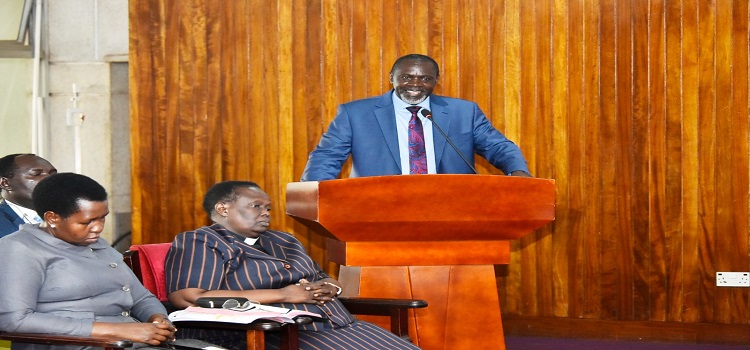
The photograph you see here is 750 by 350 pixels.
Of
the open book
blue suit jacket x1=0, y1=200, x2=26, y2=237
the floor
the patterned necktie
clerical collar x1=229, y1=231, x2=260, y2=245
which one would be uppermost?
the patterned necktie

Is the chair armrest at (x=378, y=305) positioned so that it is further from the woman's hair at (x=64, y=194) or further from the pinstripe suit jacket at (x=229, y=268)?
the woman's hair at (x=64, y=194)

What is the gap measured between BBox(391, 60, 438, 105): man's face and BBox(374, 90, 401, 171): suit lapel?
4.6 inches

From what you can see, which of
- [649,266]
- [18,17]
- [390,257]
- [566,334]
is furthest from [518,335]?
[18,17]

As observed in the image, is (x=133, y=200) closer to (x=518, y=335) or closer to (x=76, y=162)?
(x=76, y=162)

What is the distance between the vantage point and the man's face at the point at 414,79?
3.88 meters

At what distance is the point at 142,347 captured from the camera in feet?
8.61

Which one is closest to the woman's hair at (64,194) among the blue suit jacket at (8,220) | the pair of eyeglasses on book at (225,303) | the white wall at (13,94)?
the pair of eyeglasses on book at (225,303)

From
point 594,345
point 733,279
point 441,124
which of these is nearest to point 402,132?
point 441,124

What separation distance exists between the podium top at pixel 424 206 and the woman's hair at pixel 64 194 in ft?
2.43

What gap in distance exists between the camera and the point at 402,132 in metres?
4.07

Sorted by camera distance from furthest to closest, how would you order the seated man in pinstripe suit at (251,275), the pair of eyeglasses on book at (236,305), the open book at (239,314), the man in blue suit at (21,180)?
the man in blue suit at (21,180) → the seated man in pinstripe suit at (251,275) → the pair of eyeglasses on book at (236,305) → the open book at (239,314)

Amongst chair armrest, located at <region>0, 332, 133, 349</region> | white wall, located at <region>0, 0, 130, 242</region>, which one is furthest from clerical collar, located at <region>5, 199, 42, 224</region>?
white wall, located at <region>0, 0, 130, 242</region>

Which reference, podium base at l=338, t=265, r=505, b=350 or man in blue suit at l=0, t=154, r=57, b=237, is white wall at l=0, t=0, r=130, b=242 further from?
podium base at l=338, t=265, r=505, b=350

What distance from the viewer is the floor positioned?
495 cm
